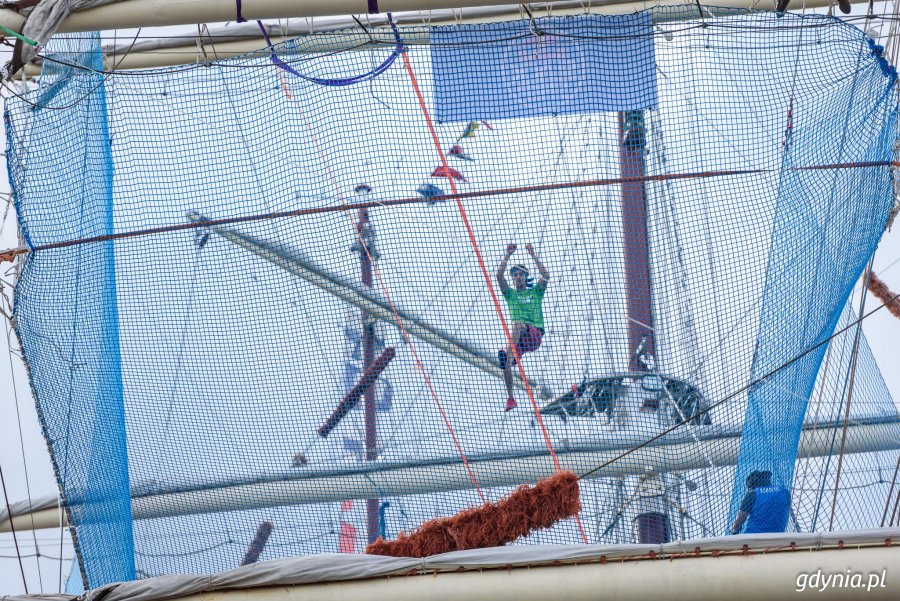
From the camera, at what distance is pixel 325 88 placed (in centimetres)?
593

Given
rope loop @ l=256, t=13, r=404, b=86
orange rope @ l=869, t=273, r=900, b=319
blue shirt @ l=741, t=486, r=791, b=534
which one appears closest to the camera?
blue shirt @ l=741, t=486, r=791, b=534

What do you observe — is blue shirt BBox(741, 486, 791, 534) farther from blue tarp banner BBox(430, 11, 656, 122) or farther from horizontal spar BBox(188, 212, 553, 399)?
blue tarp banner BBox(430, 11, 656, 122)

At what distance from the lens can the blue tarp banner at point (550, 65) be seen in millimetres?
5730

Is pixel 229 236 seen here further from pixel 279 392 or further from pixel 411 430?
pixel 411 430

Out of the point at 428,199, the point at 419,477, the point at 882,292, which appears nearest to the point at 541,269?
the point at 428,199

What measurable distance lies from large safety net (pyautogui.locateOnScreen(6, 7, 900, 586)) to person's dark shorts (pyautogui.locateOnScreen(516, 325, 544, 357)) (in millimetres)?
12

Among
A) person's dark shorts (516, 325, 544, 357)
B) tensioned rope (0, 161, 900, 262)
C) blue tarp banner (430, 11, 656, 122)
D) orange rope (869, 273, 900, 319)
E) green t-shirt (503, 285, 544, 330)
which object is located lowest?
person's dark shorts (516, 325, 544, 357)

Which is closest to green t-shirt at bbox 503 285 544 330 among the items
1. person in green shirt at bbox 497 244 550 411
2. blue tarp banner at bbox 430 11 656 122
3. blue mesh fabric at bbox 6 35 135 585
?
person in green shirt at bbox 497 244 550 411

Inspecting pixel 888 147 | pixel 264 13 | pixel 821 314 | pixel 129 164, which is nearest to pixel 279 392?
pixel 129 164

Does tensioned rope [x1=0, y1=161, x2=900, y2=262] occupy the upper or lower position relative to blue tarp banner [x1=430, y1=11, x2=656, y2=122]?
lower

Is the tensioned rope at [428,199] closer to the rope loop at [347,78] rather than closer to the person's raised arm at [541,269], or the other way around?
the person's raised arm at [541,269]

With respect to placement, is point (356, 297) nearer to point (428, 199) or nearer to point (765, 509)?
point (428, 199)

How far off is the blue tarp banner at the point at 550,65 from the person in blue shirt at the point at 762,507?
185cm

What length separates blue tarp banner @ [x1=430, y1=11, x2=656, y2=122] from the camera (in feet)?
18.8
